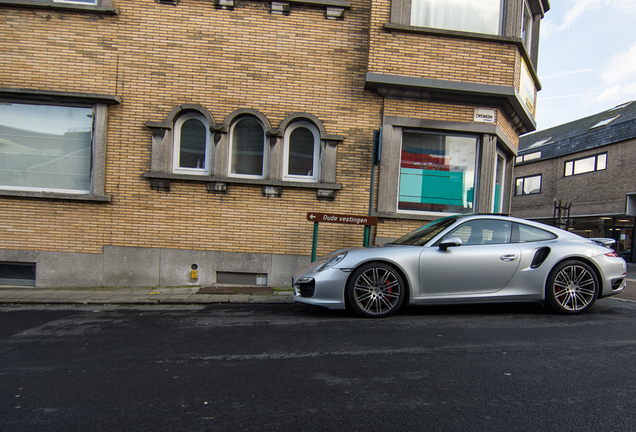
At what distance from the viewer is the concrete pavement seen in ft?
21.6

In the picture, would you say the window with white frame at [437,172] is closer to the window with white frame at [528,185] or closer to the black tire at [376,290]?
the black tire at [376,290]

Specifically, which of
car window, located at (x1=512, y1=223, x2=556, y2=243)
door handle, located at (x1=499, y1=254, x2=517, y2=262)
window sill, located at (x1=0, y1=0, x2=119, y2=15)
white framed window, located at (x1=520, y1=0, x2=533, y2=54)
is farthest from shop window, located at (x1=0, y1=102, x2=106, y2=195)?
white framed window, located at (x1=520, y1=0, x2=533, y2=54)

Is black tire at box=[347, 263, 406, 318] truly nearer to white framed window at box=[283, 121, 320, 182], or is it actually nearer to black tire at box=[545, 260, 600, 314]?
black tire at box=[545, 260, 600, 314]

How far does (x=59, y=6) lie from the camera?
8516 mm

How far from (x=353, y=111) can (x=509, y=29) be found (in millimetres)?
3744

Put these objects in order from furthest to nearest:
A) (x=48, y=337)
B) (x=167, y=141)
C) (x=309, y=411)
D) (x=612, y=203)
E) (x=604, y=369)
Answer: (x=612, y=203) < (x=167, y=141) < (x=48, y=337) < (x=604, y=369) < (x=309, y=411)

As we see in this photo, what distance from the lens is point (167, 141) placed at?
28.3ft

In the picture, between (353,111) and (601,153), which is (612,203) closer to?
(601,153)

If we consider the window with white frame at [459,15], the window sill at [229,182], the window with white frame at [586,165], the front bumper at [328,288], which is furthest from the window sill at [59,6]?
the window with white frame at [586,165]

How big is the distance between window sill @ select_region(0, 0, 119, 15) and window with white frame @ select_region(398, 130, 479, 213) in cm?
662

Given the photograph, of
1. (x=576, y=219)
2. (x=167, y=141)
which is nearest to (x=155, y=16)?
(x=167, y=141)

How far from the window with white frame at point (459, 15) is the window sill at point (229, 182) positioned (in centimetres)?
394

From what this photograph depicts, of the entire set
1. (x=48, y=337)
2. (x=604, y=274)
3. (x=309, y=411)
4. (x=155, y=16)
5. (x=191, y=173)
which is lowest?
(x=48, y=337)

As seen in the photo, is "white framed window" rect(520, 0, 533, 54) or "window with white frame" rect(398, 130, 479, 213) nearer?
"window with white frame" rect(398, 130, 479, 213)
